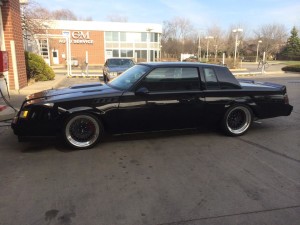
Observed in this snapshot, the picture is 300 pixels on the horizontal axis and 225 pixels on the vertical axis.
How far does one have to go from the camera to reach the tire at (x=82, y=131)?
4.77 meters

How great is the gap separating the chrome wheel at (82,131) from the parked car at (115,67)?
31.4ft

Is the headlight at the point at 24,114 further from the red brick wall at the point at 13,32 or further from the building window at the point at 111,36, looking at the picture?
the building window at the point at 111,36

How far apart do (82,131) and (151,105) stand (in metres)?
1.26

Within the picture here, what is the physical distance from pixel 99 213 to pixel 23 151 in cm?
243

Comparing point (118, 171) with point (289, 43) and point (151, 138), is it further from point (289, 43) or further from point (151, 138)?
point (289, 43)

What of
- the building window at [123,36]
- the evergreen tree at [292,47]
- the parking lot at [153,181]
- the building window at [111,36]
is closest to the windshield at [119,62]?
the parking lot at [153,181]

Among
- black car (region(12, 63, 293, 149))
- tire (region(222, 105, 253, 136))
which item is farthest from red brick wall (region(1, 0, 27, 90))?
tire (region(222, 105, 253, 136))

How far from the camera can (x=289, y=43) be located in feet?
230

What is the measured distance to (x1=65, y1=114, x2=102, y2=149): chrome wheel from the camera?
479 cm

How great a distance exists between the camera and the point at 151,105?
5.10 meters

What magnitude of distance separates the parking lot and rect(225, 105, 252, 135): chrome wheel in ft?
0.74

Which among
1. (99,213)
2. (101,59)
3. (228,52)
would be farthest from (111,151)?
(228,52)

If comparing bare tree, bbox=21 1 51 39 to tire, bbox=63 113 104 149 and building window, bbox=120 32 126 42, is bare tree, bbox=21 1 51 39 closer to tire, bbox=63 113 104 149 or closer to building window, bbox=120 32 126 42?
tire, bbox=63 113 104 149

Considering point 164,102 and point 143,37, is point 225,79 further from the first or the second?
point 143,37
